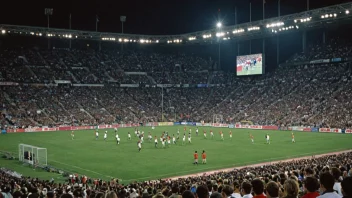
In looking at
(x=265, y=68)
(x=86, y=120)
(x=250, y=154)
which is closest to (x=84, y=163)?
(x=250, y=154)

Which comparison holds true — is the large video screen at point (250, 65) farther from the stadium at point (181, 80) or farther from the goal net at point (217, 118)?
the goal net at point (217, 118)

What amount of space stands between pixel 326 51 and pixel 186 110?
32.9 m

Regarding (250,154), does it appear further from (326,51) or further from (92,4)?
(92,4)

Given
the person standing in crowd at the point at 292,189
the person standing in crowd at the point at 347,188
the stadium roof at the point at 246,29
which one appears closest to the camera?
the person standing in crowd at the point at 347,188

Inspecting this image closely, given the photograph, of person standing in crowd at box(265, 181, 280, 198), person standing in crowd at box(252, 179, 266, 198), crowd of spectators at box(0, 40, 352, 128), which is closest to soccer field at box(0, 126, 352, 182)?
crowd of spectators at box(0, 40, 352, 128)

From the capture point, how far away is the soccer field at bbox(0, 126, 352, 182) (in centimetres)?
2827

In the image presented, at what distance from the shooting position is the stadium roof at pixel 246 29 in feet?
192

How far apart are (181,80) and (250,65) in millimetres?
20605

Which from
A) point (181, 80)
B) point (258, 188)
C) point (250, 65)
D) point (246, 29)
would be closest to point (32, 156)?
point (258, 188)

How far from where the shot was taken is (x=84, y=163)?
31359mm

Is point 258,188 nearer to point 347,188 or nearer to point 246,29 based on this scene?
point 347,188

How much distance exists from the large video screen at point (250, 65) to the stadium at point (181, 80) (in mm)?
229

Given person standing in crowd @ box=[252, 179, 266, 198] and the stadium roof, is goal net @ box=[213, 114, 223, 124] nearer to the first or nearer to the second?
the stadium roof

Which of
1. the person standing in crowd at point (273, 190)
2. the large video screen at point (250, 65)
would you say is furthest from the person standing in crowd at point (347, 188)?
the large video screen at point (250, 65)
